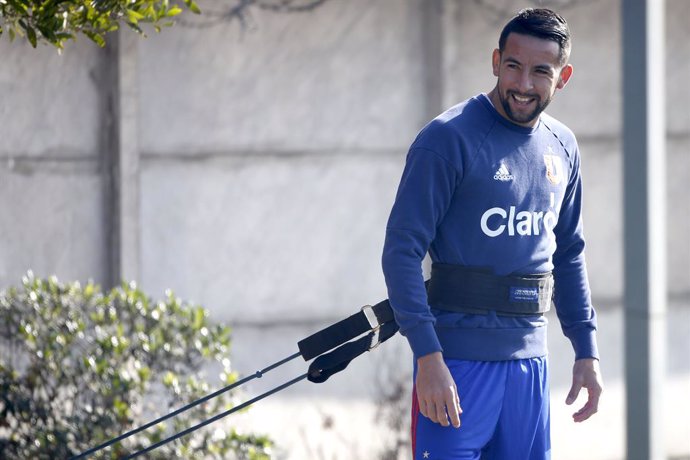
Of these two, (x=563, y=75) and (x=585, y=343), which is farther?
(x=585, y=343)

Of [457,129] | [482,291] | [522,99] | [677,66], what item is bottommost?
[482,291]

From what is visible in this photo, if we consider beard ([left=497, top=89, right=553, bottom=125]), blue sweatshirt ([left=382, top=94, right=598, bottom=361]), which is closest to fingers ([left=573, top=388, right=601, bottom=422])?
blue sweatshirt ([left=382, top=94, right=598, bottom=361])

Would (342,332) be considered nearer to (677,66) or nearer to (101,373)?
(101,373)

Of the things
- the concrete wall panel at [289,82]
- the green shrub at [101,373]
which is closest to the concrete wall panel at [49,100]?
the concrete wall panel at [289,82]

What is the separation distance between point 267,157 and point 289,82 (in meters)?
0.42

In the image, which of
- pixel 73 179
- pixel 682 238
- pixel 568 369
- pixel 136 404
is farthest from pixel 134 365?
pixel 682 238

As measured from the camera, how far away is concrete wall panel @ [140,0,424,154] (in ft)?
22.4

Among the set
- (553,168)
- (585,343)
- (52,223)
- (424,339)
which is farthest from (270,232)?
(424,339)

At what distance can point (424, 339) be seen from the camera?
3.79 m

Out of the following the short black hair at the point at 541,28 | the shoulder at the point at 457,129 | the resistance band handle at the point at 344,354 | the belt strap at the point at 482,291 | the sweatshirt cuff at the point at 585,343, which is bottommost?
the resistance band handle at the point at 344,354

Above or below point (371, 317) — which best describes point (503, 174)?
above

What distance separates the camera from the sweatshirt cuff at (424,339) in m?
3.79

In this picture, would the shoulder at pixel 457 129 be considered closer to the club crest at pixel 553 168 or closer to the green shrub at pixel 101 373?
the club crest at pixel 553 168

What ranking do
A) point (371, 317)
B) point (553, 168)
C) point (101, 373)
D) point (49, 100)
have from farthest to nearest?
point (49, 100) → point (101, 373) → point (553, 168) → point (371, 317)
